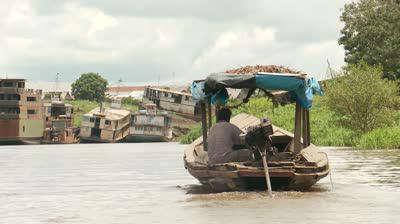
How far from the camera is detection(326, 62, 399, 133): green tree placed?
4422 centimetres

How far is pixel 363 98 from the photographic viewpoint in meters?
44.2

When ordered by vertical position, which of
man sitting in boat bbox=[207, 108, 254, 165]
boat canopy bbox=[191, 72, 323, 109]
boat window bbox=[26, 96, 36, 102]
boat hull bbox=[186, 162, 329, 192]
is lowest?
boat window bbox=[26, 96, 36, 102]

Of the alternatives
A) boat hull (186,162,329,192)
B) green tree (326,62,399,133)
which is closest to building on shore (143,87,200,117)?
green tree (326,62,399,133)

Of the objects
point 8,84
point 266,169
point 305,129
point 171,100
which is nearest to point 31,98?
point 8,84

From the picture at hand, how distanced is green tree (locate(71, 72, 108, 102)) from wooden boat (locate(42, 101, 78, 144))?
72.5ft

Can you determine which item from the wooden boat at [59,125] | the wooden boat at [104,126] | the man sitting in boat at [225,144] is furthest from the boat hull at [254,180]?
the wooden boat at [59,125]

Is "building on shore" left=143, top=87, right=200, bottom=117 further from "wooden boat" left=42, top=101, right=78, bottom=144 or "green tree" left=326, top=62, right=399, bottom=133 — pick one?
"green tree" left=326, top=62, right=399, bottom=133

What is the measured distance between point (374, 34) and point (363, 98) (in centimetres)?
1622

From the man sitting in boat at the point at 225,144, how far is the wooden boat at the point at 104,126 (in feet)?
265

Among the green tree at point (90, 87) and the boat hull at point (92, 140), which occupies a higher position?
the green tree at point (90, 87)

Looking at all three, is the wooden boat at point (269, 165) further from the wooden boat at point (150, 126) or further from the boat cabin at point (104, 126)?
the boat cabin at point (104, 126)

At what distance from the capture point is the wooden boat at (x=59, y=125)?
9756 cm

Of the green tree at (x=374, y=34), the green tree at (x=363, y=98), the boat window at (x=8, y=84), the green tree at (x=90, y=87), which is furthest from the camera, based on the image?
the green tree at (x=90, y=87)

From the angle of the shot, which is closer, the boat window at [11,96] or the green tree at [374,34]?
the green tree at [374,34]
